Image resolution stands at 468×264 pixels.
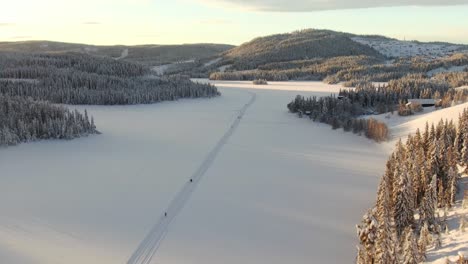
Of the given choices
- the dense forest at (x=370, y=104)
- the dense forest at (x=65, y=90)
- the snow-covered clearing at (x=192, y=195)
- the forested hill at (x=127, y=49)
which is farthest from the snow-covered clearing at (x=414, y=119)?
the forested hill at (x=127, y=49)

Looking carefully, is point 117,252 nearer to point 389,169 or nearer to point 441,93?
point 389,169

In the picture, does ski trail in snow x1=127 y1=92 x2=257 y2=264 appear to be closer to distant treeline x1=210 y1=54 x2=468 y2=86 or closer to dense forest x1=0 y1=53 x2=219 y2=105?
dense forest x1=0 y1=53 x2=219 y2=105

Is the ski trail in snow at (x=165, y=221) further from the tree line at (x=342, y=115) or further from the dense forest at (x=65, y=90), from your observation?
the dense forest at (x=65, y=90)

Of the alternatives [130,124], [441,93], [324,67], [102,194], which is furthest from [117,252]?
[324,67]

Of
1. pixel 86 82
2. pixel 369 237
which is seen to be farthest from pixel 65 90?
pixel 369 237

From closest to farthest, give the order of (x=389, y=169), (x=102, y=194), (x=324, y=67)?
1. (x=389, y=169)
2. (x=102, y=194)
3. (x=324, y=67)

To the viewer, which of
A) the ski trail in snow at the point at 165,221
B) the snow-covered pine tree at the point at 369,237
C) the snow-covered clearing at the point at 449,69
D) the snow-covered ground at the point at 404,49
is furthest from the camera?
the snow-covered ground at the point at 404,49
